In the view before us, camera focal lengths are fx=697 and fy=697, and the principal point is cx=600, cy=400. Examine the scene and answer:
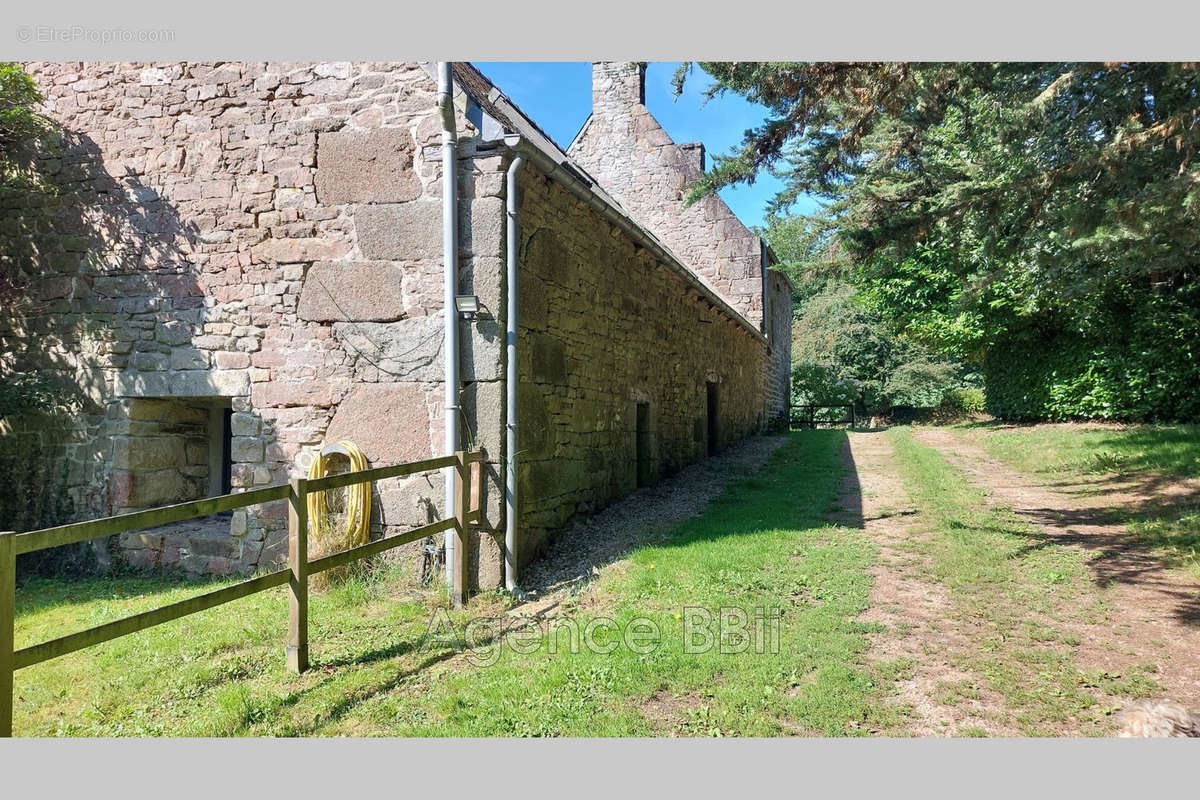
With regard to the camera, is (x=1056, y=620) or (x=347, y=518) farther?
(x=347, y=518)

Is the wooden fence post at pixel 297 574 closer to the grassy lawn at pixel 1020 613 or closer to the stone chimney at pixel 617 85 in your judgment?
the grassy lawn at pixel 1020 613

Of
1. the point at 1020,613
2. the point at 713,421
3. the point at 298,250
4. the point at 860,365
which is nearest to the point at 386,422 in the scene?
the point at 298,250

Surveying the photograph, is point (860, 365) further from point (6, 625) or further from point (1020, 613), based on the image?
point (6, 625)

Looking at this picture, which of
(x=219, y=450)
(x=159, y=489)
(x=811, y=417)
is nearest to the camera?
(x=159, y=489)

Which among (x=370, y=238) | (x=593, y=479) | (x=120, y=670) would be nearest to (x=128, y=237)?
(x=370, y=238)

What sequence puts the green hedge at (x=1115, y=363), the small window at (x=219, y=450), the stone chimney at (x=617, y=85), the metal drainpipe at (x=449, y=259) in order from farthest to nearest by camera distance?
the stone chimney at (x=617, y=85) < the green hedge at (x=1115, y=363) < the small window at (x=219, y=450) < the metal drainpipe at (x=449, y=259)

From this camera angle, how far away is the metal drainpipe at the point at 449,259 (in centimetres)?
566

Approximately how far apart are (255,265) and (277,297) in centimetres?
39

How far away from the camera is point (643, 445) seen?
9.77 metres

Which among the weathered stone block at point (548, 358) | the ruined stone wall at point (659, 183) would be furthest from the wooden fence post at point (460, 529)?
the ruined stone wall at point (659, 183)

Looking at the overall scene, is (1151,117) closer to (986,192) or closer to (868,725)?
(986,192)

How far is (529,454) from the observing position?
6293 millimetres

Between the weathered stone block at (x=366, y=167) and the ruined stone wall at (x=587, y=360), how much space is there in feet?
3.43

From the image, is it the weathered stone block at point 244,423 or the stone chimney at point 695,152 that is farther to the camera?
the stone chimney at point 695,152
